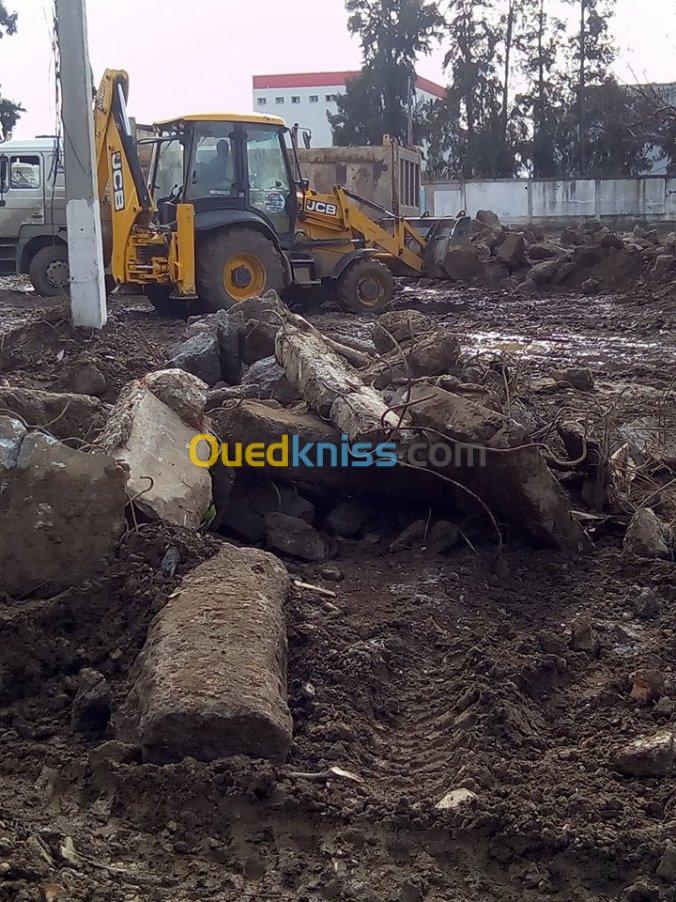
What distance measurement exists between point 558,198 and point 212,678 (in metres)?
33.6

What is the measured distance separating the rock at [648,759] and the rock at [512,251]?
51.1ft

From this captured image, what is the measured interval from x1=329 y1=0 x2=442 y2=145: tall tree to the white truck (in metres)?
30.9

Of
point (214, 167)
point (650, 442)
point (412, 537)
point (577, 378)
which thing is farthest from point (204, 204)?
point (412, 537)

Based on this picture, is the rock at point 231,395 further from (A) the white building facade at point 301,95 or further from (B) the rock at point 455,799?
(A) the white building facade at point 301,95

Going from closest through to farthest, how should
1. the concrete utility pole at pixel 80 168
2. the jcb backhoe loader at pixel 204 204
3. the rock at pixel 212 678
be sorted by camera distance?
the rock at pixel 212 678 < the concrete utility pole at pixel 80 168 < the jcb backhoe loader at pixel 204 204

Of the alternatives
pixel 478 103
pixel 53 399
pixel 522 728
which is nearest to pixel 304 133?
pixel 53 399

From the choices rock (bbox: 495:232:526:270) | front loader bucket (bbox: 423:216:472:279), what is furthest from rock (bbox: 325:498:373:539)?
rock (bbox: 495:232:526:270)

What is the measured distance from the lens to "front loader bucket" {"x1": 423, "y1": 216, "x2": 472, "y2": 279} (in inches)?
646

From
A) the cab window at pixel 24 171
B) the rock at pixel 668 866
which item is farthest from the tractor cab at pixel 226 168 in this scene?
the rock at pixel 668 866

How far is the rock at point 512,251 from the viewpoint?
704 inches

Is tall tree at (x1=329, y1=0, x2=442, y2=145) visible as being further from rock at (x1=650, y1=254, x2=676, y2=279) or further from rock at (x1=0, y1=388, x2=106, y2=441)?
rock at (x1=0, y1=388, x2=106, y2=441)

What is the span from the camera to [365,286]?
1409cm

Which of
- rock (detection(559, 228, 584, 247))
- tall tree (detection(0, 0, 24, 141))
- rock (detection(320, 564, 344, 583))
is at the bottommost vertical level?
rock (detection(320, 564, 344, 583))

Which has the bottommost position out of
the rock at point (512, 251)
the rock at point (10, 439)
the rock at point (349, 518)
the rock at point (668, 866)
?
the rock at point (668, 866)
